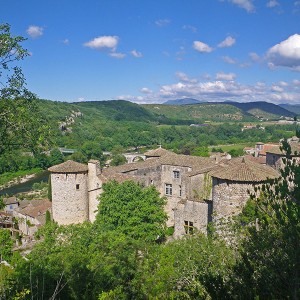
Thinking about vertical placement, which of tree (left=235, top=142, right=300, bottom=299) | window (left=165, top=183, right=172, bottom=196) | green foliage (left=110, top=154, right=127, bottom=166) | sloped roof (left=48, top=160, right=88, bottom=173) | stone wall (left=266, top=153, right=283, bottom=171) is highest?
tree (left=235, top=142, right=300, bottom=299)

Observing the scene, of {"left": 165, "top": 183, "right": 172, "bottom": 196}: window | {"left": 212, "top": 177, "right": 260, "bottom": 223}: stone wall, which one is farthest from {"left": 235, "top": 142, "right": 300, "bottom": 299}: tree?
{"left": 165, "top": 183, "right": 172, "bottom": 196}: window

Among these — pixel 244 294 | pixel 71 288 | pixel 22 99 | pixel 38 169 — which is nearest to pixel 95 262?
pixel 71 288

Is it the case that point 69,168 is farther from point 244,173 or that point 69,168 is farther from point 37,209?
point 37,209

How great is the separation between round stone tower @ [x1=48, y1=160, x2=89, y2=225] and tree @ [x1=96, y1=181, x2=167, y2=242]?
12.1 feet

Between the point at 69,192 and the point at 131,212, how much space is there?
24.2ft

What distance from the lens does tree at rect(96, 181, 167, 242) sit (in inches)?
1079

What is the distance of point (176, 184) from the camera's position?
39125 millimetres

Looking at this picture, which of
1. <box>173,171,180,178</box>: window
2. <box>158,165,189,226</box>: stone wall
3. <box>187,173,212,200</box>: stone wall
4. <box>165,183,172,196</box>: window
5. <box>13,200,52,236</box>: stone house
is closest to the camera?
<box>187,173,212,200</box>: stone wall

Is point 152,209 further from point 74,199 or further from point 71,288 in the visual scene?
point 71,288

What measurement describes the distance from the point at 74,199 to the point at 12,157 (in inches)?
802

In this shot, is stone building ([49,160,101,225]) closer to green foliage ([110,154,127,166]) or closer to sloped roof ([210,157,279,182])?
sloped roof ([210,157,279,182])

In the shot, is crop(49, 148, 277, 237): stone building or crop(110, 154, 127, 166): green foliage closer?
crop(49, 148, 277, 237): stone building

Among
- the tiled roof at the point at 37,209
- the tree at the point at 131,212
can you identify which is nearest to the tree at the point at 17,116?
the tree at the point at 131,212

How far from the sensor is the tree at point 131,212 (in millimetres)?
27406
